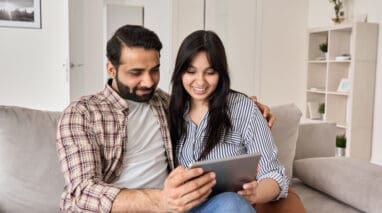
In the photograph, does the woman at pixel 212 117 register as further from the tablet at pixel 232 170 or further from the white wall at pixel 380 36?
the white wall at pixel 380 36

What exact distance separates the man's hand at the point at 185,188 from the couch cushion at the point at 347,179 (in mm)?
836

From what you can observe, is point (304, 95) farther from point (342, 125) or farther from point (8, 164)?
point (8, 164)

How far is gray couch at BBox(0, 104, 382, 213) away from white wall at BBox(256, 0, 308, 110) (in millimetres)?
2685

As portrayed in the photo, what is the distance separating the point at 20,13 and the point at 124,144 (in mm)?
2442

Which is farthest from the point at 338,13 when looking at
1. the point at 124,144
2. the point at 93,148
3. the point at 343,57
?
the point at 93,148

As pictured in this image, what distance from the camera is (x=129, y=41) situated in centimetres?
126

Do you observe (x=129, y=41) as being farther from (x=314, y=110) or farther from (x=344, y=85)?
(x=314, y=110)

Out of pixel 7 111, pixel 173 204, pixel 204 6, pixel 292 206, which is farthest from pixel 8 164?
pixel 204 6

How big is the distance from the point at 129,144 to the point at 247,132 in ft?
1.39

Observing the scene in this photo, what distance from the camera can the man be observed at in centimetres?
103

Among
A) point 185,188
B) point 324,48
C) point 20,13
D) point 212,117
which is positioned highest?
point 20,13

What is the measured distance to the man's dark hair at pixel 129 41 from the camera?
1.27 meters

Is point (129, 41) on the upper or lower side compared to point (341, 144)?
upper

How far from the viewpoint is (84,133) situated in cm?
114
